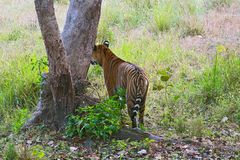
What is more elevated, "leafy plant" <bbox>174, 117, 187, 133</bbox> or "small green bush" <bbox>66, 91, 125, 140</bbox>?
"small green bush" <bbox>66, 91, 125, 140</bbox>

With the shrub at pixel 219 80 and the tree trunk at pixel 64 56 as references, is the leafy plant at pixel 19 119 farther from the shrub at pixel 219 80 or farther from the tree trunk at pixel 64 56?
the shrub at pixel 219 80

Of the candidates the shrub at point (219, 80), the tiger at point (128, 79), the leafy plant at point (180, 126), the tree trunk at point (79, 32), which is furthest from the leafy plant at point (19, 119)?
the shrub at point (219, 80)

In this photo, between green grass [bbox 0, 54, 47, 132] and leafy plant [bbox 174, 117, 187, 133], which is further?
green grass [bbox 0, 54, 47, 132]

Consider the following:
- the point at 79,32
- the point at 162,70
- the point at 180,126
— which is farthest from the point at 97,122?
the point at 79,32

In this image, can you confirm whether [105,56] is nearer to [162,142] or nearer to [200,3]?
[162,142]

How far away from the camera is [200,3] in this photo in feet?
41.0

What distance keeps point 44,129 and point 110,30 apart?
5060 mm

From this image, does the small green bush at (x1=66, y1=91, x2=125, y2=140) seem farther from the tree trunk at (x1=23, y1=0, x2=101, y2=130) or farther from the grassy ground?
the tree trunk at (x1=23, y1=0, x2=101, y2=130)

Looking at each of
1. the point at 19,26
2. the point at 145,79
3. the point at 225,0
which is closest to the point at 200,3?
the point at 225,0

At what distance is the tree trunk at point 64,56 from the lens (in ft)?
19.4

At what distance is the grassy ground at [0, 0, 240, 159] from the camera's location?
618 centimetres

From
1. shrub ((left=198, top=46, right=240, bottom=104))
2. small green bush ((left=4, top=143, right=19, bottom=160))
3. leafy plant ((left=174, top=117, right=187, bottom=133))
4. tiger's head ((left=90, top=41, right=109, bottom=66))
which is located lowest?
leafy plant ((left=174, top=117, right=187, bottom=133))

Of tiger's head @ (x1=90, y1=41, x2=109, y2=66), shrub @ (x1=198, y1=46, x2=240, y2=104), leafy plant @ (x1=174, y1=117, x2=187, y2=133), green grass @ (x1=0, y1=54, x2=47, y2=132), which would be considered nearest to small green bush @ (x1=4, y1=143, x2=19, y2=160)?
green grass @ (x1=0, y1=54, x2=47, y2=132)

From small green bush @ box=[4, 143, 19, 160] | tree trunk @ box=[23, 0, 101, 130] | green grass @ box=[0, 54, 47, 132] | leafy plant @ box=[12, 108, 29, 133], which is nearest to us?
small green bush @ box=[4, 143, 19, 160]
